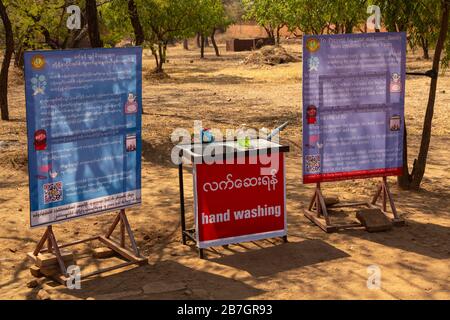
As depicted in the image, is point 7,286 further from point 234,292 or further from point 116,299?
point 234,292

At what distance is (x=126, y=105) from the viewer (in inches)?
282

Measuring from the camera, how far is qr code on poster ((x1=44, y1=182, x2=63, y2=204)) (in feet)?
22.3

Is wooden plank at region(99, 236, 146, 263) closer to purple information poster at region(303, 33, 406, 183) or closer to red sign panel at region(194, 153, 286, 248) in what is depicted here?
red sign panel at region(194, 153, 286, 248)

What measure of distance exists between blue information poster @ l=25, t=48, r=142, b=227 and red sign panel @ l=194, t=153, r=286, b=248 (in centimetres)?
78

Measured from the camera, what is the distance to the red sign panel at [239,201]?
741 cm

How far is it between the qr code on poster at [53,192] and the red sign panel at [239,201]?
4.77ft

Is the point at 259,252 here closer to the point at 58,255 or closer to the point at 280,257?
the point at 280,257

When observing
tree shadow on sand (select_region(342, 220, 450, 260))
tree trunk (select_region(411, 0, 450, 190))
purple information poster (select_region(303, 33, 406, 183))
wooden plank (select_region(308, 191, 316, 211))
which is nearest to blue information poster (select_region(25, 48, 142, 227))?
purple information poster (select_region(303, 33, 406, 183))

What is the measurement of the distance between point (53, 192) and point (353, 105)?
150 inches

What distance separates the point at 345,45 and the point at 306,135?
1.19 metres

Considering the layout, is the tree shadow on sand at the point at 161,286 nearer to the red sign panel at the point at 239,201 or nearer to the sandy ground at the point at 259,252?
the sandy ground at the point at 259,252

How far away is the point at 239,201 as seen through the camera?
25.0 ft

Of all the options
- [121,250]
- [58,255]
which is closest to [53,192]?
[58,255]

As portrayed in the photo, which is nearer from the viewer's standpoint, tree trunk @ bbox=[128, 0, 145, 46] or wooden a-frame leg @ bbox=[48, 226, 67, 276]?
wooden a-frame leg @ bbox=[48, 226, 67, 276]
